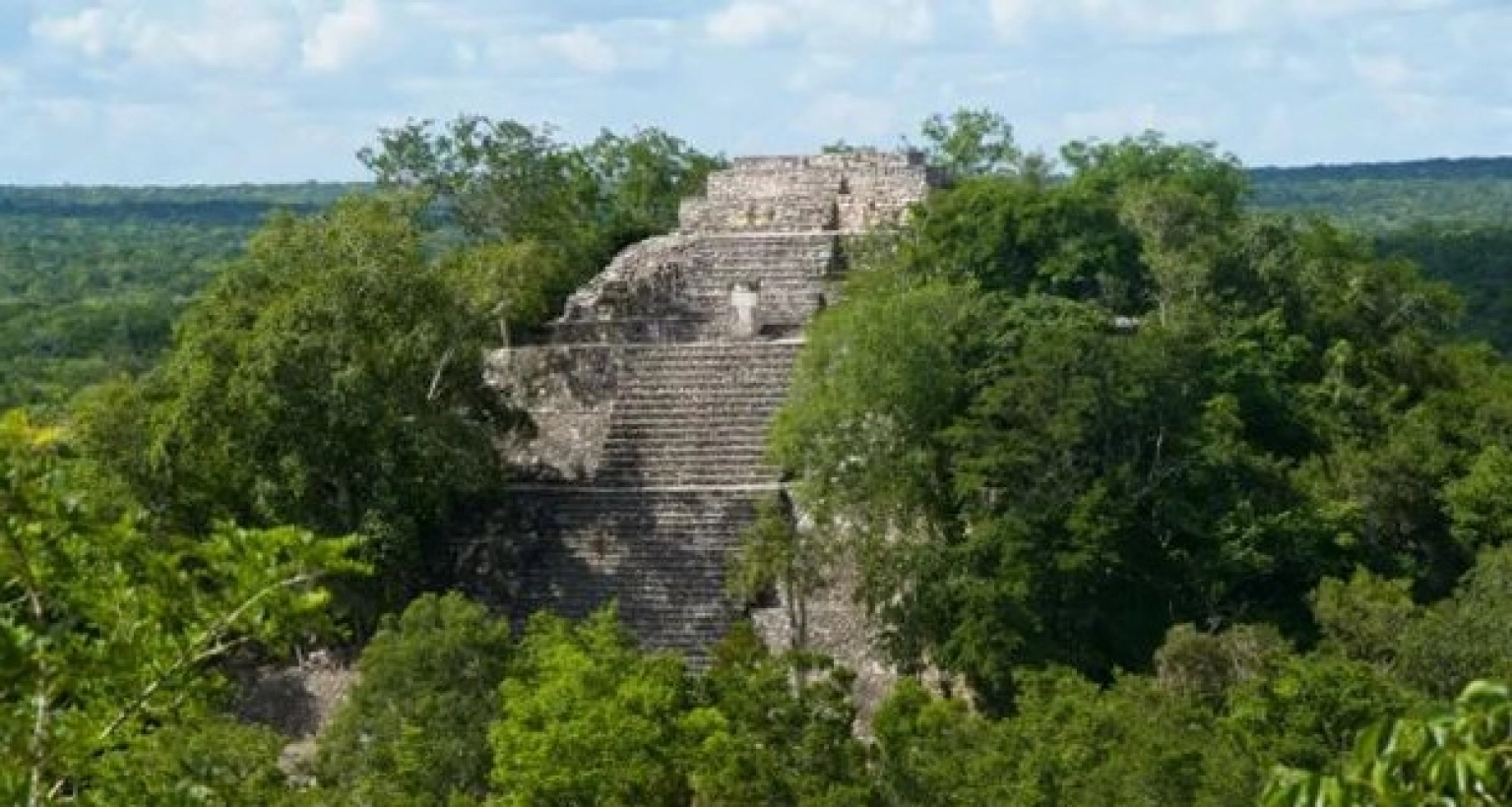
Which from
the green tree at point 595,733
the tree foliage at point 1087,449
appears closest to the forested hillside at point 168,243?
the tree foliage at point 1087,449

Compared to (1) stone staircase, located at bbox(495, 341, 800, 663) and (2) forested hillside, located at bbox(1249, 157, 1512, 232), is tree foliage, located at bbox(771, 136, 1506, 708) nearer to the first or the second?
(1) stone staircase, located at bbox(495, 341, 800, 663)

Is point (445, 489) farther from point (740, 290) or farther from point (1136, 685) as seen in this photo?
point (1136, 685)

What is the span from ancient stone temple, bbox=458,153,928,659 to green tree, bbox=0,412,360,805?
1123 cm

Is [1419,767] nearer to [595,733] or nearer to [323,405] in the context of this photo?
[595,733]

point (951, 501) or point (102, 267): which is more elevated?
point (951, 501)

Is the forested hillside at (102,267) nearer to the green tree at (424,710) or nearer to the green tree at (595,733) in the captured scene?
the green tree at (424,710)

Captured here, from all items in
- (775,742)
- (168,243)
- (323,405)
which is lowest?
(168,243)

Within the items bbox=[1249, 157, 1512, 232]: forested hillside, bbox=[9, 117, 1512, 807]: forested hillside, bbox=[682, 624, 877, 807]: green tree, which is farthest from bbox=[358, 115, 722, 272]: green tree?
bbox=[1249, 157, 1512, 232]: forested hillside

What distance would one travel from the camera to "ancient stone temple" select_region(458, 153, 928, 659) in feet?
59.4

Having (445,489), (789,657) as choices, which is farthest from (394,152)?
(789,657)

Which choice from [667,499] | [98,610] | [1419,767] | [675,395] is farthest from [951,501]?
[1419,767]

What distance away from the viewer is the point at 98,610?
19.9ft

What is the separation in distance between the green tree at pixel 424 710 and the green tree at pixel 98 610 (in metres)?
7.29

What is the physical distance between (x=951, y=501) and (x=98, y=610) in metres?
11.4
